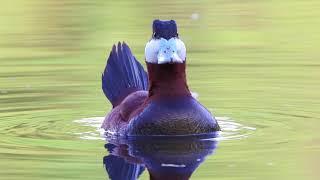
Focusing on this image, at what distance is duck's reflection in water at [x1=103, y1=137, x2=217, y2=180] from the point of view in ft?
28.9

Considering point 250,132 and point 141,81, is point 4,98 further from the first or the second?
point 250,132

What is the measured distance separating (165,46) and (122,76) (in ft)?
4.99

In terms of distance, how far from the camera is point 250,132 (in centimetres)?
1038

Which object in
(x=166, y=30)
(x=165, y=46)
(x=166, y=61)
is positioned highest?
(x=166, y=30)

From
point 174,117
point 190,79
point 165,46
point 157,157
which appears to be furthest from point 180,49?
point 190,79

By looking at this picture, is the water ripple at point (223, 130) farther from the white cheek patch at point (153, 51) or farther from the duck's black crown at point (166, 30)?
the duck's black crown at point (166, 30)

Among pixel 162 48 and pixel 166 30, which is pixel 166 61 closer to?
pixel 162 48

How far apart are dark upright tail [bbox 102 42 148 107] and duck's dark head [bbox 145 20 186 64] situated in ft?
3.97

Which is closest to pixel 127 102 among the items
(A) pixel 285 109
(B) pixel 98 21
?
(A) pixel 285 109

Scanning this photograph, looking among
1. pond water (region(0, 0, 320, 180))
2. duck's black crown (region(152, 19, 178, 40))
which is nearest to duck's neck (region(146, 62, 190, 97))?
duck's black crown (region(152, 19, 178, 40))

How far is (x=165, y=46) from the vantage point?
10.1 m

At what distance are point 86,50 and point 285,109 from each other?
4.82 metres

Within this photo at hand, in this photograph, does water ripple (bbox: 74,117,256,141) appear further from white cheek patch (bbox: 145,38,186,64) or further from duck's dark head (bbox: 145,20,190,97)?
white cheek patch (bbox: 145,38,186,64)

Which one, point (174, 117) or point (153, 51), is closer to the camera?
point (174, 117)
